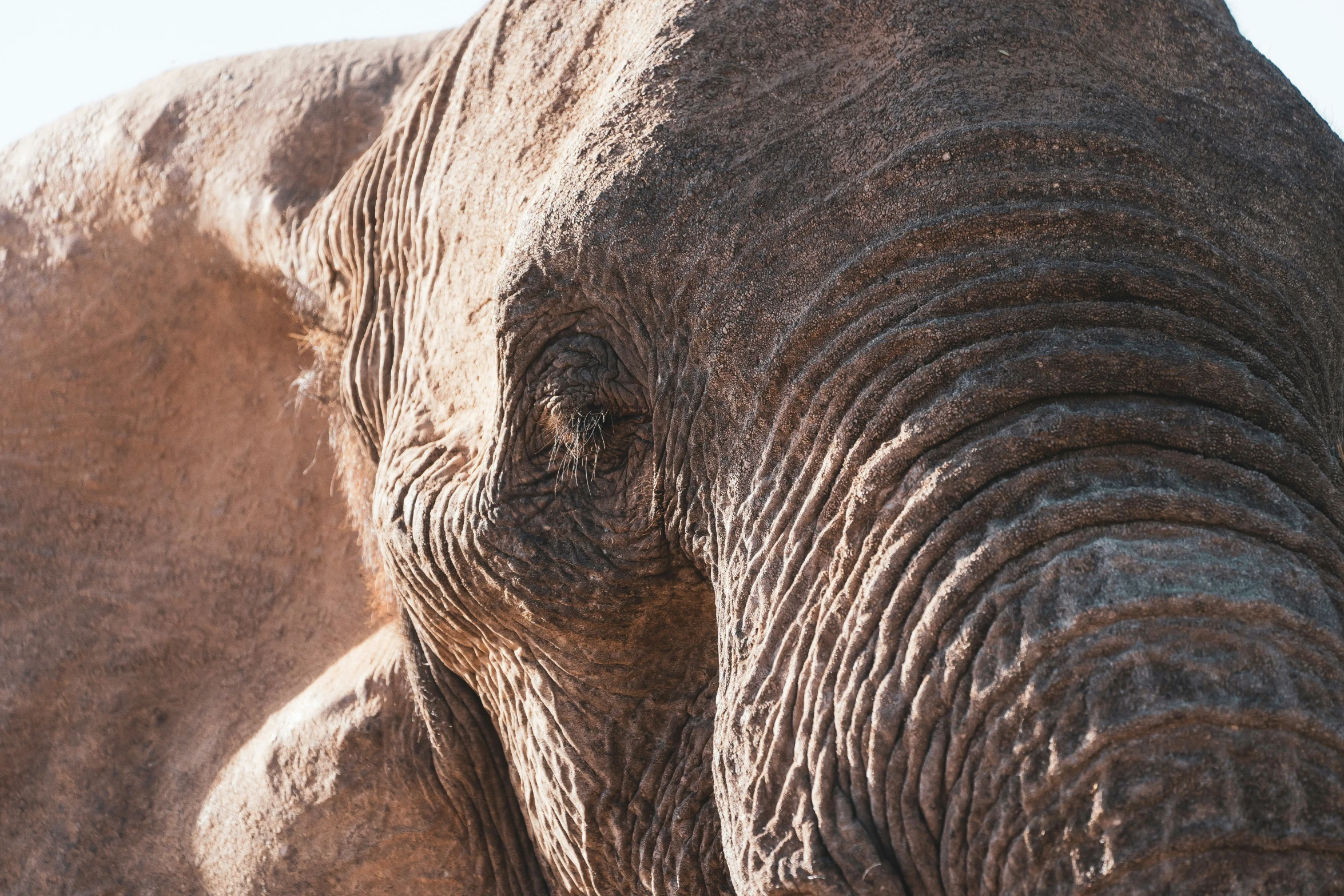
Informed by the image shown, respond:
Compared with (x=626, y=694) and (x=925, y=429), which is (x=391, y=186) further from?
(x=925, y=429)

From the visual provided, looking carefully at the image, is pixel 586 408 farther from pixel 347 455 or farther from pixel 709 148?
pixel 347 455

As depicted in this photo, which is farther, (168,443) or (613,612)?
(168,443)

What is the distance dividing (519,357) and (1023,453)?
2.65 feet

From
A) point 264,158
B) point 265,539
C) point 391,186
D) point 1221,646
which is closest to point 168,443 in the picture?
point 265,539

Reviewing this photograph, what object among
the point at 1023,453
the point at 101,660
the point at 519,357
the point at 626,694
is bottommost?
the point at 1023,453

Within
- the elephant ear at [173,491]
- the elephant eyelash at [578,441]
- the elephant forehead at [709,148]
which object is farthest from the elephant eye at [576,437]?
the elephant ear at [173,491]

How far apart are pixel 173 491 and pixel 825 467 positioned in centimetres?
227

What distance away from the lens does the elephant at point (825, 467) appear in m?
1.45

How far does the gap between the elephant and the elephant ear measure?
7cm

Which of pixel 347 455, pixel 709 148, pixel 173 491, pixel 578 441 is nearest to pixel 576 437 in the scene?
pixel 578 441

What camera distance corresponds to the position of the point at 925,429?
5.30ft

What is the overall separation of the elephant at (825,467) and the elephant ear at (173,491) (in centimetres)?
7

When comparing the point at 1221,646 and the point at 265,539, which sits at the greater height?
the point at 265,539

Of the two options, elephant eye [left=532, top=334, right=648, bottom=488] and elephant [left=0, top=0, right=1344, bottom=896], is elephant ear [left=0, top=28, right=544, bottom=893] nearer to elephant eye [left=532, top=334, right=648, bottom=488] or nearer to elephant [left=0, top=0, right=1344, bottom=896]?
elephant [left=0, top=0, right=1344, bottom=896]
